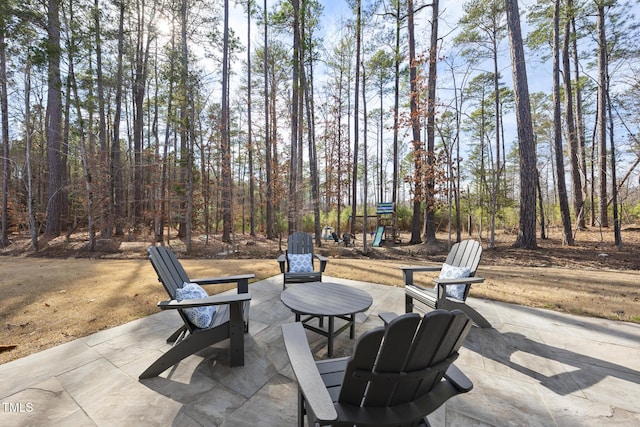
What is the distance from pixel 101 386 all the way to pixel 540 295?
454 cm

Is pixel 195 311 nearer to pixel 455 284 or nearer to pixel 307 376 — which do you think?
pixel 307 376

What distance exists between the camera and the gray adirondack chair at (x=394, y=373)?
0.87 metres

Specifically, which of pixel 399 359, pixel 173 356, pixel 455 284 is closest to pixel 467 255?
pixel 455 284

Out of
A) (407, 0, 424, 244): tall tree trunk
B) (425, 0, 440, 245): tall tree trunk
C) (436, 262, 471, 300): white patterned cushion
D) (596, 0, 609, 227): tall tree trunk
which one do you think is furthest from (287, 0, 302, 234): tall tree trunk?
(596, 0, 609, 227): tall tree trunk

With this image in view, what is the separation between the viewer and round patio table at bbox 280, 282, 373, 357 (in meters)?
1.85

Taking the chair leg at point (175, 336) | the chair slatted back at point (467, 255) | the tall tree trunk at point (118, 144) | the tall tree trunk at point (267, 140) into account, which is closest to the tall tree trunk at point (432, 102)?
the chair slatted back at point (467, 255)

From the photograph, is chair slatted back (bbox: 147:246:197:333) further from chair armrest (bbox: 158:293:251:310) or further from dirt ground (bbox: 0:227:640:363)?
dirt ground (bbox: 0:227:640:363)

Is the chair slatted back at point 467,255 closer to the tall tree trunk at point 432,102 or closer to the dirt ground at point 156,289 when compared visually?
the dirt ground at point 156,289

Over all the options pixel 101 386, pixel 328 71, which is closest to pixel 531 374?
pixel 101 386

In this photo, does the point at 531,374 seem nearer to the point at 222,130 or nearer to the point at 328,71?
the point at 222,130

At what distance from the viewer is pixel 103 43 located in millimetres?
7504

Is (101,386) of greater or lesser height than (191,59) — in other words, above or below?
below

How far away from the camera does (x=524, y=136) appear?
672cm

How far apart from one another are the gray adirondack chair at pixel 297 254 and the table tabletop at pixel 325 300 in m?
0.64
